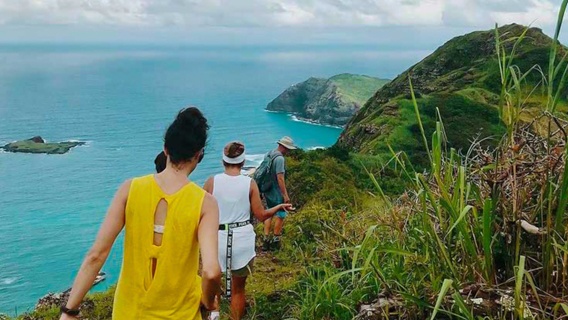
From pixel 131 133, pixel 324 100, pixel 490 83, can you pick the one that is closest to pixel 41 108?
pixel 131 133

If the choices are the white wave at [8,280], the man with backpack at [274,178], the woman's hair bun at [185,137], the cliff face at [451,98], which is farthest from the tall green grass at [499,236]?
the white wave at [8,280]

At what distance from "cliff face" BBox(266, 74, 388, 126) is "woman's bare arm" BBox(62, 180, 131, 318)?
101m

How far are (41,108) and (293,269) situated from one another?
441ft

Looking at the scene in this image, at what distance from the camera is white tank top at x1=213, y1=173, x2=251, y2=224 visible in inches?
194

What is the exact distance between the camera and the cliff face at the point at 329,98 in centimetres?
10644

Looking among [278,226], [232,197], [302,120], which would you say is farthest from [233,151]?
[302,120]

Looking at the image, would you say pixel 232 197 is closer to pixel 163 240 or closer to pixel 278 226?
pixel 163 240

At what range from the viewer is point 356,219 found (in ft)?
17.9

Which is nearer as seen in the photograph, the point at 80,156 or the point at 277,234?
the point at 277,234

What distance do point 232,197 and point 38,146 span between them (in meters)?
85.4

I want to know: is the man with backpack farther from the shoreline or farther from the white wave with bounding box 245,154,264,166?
the shoreline

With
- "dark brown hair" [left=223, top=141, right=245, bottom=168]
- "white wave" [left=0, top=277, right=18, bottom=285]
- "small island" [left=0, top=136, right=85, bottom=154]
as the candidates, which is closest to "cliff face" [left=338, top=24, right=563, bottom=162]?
"dark brown hair" [left=223, top=141, right=245, bottom=168]

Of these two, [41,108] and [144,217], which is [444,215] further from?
[41,108]

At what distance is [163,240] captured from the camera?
2.77 metres
